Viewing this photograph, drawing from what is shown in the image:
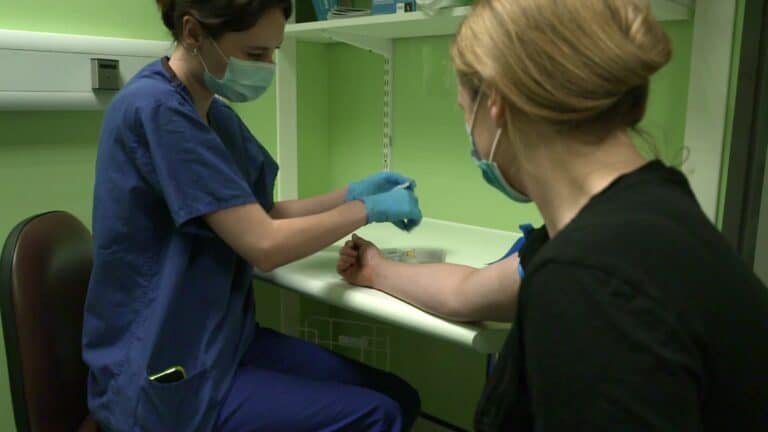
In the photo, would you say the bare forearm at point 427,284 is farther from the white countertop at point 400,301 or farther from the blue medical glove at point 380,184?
the blue medical glove at point 380,184

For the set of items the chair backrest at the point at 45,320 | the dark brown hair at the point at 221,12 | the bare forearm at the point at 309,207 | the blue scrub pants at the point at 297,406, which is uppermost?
the dark brown hair at the point at 221,12

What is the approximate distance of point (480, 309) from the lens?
966mm

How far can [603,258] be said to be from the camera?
573 mm

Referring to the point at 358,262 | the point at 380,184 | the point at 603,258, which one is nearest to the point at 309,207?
the point at 380,184

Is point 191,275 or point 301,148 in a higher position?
point 301,148

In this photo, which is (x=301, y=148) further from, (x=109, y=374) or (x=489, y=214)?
(x=109, y=374)

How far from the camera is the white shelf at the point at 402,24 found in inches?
49.8

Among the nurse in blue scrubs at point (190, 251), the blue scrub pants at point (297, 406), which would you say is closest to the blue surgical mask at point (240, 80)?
the nurse in blue scrubs at point (190, 251)

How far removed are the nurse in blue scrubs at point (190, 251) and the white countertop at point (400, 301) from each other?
3.8 inches

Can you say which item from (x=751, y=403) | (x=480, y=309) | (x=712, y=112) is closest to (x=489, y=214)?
(x=712, y=112)

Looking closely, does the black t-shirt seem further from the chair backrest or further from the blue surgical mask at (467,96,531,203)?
the chair backrest

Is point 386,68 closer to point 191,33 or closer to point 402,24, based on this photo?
point 402,24

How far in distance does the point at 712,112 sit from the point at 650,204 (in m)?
0.76

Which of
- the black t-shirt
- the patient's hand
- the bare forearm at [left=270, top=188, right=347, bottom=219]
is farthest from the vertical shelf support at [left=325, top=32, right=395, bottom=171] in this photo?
the black t-shirt
